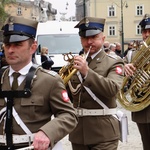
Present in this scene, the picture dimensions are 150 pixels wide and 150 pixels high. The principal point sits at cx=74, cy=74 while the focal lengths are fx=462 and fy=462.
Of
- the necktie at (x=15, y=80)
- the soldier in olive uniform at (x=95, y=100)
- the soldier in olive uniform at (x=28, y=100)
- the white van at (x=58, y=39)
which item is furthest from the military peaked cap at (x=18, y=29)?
the white van at (x=58, y=39)

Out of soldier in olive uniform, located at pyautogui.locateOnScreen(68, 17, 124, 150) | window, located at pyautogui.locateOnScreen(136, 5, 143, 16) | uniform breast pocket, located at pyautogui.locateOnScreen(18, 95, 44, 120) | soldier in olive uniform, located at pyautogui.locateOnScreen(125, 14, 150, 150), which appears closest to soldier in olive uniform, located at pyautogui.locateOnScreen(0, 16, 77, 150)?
uniform breast pocket, located at pyautogui.locateOnScreen(18, 95, 44, 120)

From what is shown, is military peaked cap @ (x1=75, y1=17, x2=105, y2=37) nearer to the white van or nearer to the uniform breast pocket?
the uniform breast pocket

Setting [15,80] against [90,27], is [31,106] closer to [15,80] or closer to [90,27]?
[15,80]

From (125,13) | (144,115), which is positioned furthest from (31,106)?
(125,13)

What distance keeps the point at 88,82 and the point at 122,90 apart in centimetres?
90

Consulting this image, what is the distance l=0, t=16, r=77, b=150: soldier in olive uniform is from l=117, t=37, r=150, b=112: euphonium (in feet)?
6.02

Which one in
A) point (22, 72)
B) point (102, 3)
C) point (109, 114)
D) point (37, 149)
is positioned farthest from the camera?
point (102, 3)

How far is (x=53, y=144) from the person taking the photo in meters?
3.05

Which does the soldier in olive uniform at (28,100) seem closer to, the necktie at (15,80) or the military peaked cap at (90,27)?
the necktie at (15,80)

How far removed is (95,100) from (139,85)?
688 millimetres

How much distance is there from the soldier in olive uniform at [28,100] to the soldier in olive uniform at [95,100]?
117 centimetres

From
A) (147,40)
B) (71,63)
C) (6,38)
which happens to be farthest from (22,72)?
(147,40)

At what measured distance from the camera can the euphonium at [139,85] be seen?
4910mm

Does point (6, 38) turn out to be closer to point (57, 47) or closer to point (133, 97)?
point (133, 97)
